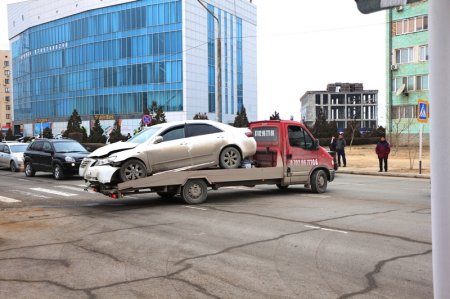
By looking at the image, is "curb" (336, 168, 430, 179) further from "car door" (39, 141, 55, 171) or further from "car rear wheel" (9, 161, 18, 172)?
"car rear wheel" (9, 161, 18, 172)

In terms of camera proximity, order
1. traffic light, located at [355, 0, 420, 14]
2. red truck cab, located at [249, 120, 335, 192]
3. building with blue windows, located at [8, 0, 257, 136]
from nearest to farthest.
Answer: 1. traffic light, located at [355, 0, 420, 14]
2. red truck cab, located at [249, 120, 335, 192]
3. building with blue windows, located at [8, 0, 257, 136]

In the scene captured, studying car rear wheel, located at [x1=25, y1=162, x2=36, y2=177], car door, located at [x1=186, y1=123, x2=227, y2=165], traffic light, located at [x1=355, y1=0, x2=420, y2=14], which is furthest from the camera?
car rear wheel, located at [x1=25, y1=162, x2=36, y2=177]

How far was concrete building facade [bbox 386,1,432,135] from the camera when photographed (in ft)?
169

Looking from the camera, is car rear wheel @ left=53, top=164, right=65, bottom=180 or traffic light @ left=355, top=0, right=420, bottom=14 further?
car rear wheel @ left=53, top=164, right=65, bottom=180

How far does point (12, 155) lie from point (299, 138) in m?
17.7

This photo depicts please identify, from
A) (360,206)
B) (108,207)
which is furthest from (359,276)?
(108,207)

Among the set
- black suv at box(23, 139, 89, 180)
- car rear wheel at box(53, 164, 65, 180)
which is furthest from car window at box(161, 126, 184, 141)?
car rear wheel at box(53, 164, 65, 180)

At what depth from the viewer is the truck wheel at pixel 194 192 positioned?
11.7 m

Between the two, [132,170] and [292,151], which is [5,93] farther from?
[132,170]

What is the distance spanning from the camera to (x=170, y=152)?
1167 cm

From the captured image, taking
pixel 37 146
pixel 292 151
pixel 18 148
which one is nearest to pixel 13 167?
pixel 18 148

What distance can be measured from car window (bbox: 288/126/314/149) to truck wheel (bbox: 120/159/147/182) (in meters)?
4.44

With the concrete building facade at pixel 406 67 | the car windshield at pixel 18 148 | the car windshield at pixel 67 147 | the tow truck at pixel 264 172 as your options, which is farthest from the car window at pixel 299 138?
the concrete building facade at pixel 406 67

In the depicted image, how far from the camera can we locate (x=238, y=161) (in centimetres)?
1255
